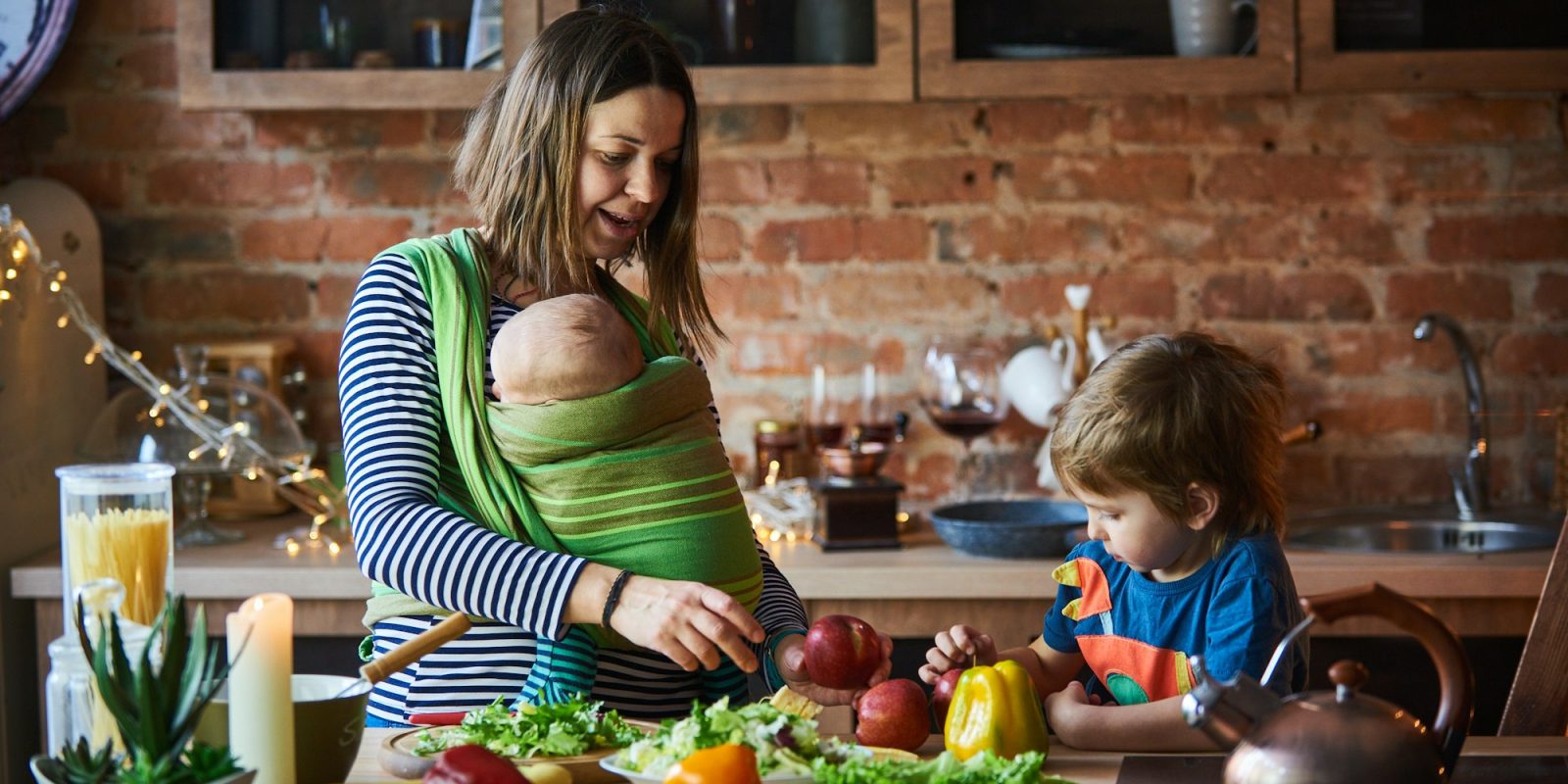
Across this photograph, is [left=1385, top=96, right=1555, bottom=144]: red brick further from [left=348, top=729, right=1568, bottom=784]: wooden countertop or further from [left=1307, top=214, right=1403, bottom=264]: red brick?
[left=348, top=729, right=1568, bottom=784]: wooden countertop

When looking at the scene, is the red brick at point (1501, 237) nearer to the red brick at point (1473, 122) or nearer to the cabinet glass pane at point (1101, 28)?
the red brick at point (1473, 122)

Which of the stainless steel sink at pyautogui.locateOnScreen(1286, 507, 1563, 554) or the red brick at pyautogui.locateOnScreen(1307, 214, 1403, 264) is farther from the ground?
the red brick at pyautogui.locateOnScreen(1307, 214, 1403, 264)

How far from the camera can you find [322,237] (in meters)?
3.01

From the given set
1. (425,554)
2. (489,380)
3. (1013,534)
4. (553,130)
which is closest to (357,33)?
(553,130)

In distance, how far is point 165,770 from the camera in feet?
3.63

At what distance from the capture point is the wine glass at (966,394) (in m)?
2.84

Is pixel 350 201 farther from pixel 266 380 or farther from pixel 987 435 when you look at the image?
pixel 987 435

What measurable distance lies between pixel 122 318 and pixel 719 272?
1135mm

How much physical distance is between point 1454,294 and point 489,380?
6.58 ft

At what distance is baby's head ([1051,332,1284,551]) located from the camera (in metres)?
1.56

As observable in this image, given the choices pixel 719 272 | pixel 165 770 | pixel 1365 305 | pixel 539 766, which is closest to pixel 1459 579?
pixel 1365 305

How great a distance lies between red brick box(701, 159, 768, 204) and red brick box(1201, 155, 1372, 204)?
32.5 inches

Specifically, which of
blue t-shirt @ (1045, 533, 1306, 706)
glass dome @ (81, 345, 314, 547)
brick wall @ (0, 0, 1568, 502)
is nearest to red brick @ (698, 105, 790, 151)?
brick wall @ (0, 0, 1568, 502)

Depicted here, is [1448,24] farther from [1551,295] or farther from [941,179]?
[941,179]
